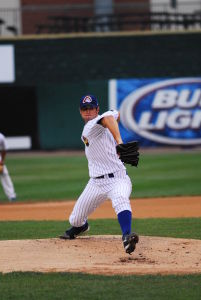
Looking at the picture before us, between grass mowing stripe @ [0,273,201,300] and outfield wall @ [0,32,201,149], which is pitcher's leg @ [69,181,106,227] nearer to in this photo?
grass mowing stripe @ [0,273,201,300]

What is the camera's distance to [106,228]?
1136 cm

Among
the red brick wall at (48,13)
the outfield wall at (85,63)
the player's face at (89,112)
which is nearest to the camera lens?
the player's face at (89,112)

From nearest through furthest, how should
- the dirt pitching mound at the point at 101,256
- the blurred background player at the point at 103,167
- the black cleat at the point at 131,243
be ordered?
the dirt pitching mound at the point at 101,256 < the black cleat at the point at 131,243 < the blurred background player at the point at 103,167

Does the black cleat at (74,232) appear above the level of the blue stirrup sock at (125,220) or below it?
below

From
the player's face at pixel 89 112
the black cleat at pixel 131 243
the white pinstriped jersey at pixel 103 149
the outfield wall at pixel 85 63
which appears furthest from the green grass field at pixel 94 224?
the outfield wall at pixel 85 63

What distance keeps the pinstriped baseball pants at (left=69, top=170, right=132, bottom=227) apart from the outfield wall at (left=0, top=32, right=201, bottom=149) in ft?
62.3

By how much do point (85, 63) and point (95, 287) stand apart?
2208 cm

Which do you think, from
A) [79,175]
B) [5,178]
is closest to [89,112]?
[5,178]

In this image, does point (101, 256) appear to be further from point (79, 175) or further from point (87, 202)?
point (79, 175)

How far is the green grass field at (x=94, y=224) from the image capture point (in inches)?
265

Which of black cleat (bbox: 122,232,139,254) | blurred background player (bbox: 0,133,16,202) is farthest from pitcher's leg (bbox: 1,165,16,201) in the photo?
black cleat (bbox: 122,232,139,254)

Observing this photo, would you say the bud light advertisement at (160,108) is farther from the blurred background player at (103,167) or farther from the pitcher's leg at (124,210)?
the pitcher's leg at (124,210)

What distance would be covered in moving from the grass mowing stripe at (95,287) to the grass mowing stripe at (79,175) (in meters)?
9.81

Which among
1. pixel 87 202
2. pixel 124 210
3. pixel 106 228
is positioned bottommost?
pixel 106 228
